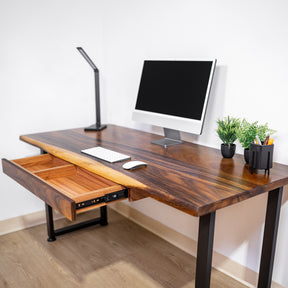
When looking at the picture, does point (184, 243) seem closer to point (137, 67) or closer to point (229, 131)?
point (229, 131)

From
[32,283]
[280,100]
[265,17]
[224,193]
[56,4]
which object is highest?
[56,4]

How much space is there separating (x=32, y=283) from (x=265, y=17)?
5.60 ft

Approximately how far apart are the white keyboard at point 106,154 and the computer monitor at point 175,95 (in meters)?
0.31

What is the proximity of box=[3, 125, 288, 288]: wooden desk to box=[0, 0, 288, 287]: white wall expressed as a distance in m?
0.15

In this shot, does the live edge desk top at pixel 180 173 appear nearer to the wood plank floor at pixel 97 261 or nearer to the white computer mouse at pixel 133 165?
the white computer mouse at pixel 133 165

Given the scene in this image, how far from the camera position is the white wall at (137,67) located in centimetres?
147

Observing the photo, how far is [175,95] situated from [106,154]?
0.46 metres

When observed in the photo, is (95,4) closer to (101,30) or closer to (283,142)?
(101,30)

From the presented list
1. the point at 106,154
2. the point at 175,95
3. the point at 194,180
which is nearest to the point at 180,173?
the point at 194,180

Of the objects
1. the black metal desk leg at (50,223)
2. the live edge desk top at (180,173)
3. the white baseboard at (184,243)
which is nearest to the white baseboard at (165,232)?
the white baseboard at (184,243)

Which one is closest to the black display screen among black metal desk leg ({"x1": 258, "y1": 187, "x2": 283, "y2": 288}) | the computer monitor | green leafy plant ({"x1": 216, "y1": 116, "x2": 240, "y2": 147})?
the computer monitor

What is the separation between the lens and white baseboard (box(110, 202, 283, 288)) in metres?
1.67

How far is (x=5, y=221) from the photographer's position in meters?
2.21

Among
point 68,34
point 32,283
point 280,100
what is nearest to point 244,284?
point 280,100
